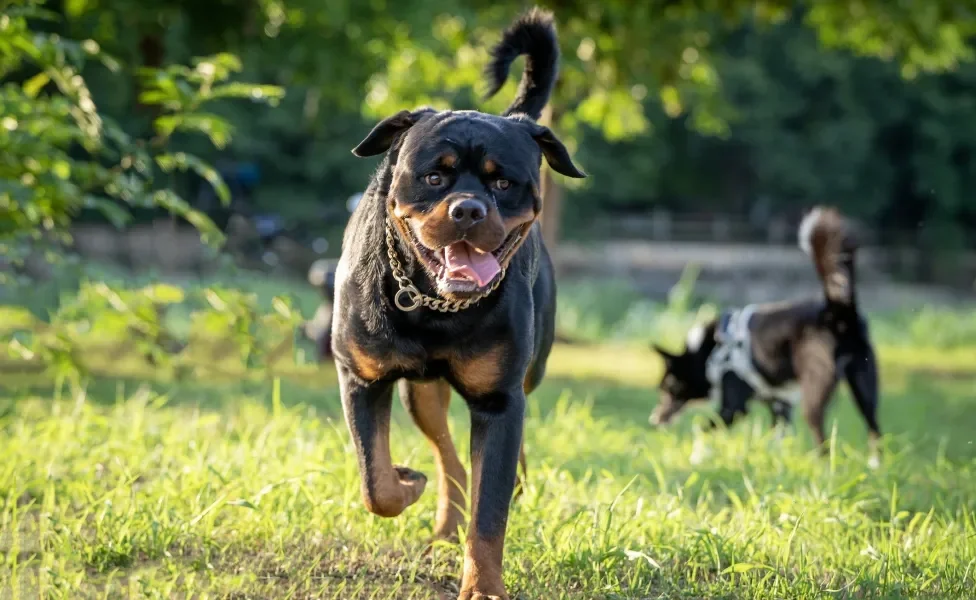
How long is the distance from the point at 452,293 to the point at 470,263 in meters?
0.11

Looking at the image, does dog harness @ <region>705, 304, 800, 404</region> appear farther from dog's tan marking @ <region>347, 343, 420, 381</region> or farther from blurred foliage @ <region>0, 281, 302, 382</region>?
dog's tan marking @ <region>347, 343, 420, 381</region>

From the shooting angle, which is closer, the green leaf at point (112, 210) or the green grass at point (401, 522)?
the green grass at point (401, 522)

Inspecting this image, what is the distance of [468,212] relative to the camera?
345 centimetres

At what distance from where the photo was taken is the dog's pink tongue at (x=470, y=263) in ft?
11.8

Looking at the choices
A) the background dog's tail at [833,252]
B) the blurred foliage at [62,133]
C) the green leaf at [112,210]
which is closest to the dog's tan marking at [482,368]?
the blurred foliage at [62,133]

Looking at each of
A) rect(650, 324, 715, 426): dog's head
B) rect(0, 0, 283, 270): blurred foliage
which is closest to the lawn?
rect(0, 0, 283, 270): blurred foliage

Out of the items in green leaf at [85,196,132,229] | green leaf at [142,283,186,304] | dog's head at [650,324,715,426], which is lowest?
dog's head at [650,324,715,426]

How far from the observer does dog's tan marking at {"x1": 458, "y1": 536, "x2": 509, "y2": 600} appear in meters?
3.61

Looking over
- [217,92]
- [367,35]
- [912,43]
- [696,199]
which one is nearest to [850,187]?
[696,199]

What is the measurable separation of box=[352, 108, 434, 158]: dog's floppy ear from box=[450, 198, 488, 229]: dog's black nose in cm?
55

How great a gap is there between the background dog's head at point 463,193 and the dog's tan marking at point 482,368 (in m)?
0.27

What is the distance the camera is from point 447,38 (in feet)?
47.6

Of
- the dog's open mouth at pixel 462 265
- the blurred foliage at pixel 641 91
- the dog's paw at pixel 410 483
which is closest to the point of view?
the dog's open mouth at pixel 462 265

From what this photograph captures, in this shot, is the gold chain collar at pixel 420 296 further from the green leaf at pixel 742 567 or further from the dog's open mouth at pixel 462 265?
the green leaf at pixel 742 567
